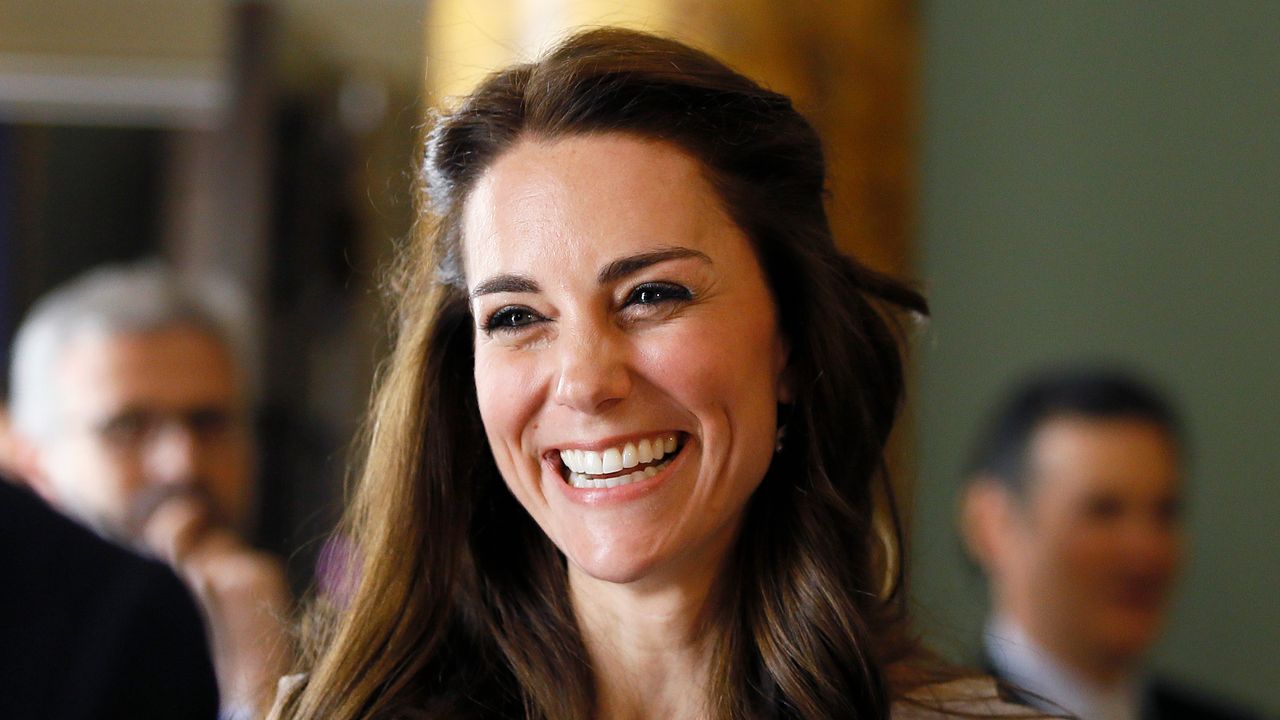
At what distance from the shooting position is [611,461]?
5.09ft

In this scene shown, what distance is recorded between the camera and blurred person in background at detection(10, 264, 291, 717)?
9.38 ft

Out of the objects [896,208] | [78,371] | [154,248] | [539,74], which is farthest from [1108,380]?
[154,248]

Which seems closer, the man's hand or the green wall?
the man's hand

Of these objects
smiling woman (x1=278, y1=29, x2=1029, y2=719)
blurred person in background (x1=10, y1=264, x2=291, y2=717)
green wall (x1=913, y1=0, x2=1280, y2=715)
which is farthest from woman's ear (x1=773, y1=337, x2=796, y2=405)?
green wall (x1=913, y1=0, x2=1280, y2=715)

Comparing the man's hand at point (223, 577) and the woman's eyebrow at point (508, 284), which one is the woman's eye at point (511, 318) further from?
the man's hand at point (223, 577)

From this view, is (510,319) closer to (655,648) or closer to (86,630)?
(655,648)

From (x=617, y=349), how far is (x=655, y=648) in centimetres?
37

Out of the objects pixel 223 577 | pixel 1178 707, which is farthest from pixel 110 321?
pixel 1178 707

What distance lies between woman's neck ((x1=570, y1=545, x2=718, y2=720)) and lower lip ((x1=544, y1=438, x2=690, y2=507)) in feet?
0.45

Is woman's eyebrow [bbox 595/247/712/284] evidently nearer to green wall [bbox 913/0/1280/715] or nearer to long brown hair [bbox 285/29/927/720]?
long brown hair [bbox 285/29/927/720]

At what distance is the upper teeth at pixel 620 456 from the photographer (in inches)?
61.0

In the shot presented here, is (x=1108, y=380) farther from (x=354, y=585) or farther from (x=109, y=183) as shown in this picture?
(x=109, y=183)

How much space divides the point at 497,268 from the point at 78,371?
1759 millimetres

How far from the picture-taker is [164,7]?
487cm
